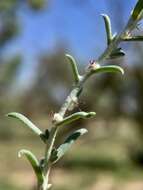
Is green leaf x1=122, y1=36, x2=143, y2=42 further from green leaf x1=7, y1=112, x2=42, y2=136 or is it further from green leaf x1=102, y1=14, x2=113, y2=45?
green leaf x1=7, y1=112, x2=42, y2=136

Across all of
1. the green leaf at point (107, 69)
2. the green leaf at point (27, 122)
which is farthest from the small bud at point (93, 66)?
the green leaf at point (27, 122)

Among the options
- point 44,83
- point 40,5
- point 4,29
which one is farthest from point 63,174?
point 44,83

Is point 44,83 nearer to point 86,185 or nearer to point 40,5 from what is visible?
point 86,185

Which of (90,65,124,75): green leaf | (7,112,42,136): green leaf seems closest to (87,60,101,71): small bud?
(90,65,124,75): green leaf

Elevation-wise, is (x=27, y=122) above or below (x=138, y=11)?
below

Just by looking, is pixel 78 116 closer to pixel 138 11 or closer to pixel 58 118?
pixel 58 118

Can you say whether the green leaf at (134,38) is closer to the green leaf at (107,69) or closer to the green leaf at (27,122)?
the green leaf at (107,69)

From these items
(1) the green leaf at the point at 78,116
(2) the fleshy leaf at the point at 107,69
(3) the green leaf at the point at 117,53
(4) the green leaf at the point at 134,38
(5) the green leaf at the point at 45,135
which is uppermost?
(4) the green leaf at the point at 134,38

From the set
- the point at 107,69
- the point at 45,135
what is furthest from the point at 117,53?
the point at 45,135
